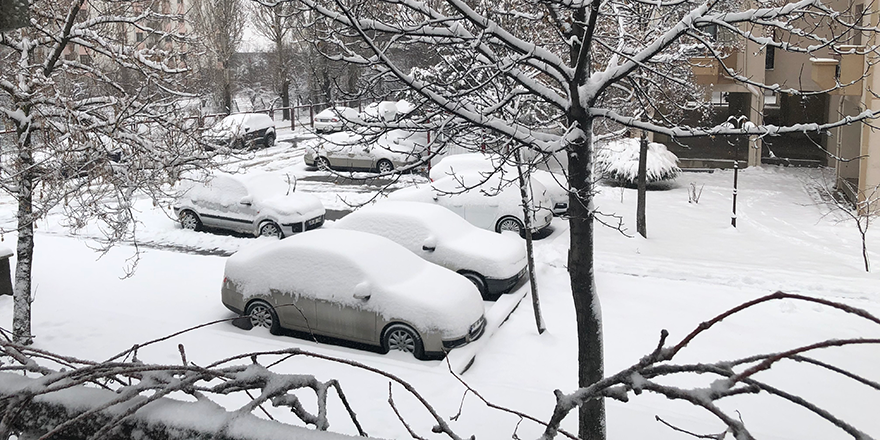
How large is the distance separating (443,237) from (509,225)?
3.86 m

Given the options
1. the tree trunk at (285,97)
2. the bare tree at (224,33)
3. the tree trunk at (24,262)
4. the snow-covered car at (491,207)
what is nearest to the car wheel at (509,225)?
the snow-covered car at (491,207)

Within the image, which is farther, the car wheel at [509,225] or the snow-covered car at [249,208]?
the snow-covered car at [249,208]

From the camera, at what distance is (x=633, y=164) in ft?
70.1

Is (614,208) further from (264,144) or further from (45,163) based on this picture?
(264,144)

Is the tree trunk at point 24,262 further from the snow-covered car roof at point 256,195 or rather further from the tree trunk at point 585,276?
the snow-covered car roof at point 256,195

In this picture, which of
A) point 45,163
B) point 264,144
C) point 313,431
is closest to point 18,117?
point 45,163

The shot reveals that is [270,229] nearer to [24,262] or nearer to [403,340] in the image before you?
[24,262]

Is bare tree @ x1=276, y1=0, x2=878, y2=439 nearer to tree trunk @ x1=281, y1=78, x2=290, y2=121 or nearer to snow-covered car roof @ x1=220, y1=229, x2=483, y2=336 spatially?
snow-covered car roof @ x1=220, y1=229, x2=483, y2=336

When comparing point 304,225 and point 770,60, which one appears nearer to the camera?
point 304,225

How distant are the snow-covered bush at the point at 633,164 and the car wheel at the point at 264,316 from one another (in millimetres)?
13274

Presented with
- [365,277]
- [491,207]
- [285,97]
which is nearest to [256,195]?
[491,207]

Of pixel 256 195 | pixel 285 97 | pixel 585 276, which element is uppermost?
pixel 285 97

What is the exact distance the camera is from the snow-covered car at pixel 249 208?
1606 cm

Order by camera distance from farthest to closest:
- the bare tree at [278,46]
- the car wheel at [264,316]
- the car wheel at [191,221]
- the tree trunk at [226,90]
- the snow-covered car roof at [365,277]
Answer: the tree trunk at [226,90], the bare tree at [278,46], the car wheel at [191,221], the car wheel at [264,316], the snow-covered car roof at [365,277]
